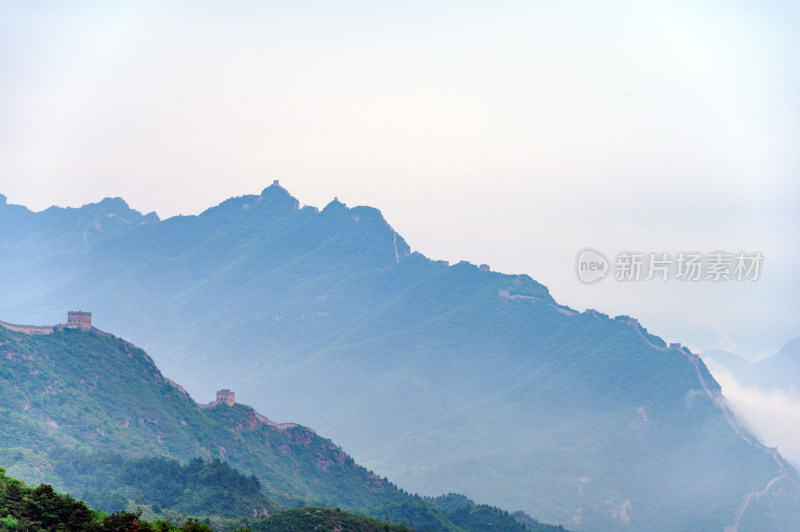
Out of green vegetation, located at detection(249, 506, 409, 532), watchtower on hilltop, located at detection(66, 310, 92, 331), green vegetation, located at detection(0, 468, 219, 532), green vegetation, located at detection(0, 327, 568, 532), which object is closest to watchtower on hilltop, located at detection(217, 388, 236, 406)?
green vegetation, located at detection(0, 327, 568, 532)

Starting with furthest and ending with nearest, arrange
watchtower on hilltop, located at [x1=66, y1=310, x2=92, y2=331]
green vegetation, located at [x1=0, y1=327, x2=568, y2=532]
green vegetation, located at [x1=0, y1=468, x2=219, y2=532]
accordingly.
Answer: watchtower on hilltop, located at [x1=66, y1=310, x2=92, y2=331] → green vegetation, located at [x1=0, y1=327, x2=568, y2=532] → green vegetation, located at [x1=0, y1=468, x2=219, y2=532]

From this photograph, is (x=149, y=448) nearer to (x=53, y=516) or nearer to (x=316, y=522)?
(x=316, y=522)

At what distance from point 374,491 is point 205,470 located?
4516 centimetres

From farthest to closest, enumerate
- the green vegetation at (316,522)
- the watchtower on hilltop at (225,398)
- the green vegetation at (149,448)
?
the watchtower on hilltop at (225,398) < the green vegetation at (149,448) < the green vegetation at (316,522)

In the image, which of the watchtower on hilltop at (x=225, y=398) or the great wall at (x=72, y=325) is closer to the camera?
the great wall at (x=72, y=325)

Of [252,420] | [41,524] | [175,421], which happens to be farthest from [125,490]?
[41,524]

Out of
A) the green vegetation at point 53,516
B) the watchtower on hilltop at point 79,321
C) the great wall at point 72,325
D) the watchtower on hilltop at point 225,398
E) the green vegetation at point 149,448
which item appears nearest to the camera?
the green vegetation at point 53,516

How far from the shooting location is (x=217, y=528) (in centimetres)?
12075

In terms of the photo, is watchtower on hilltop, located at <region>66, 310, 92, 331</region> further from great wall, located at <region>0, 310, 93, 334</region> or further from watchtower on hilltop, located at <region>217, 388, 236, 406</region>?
watchtower on hilltop, located at <region>217, 388, 236, 406</region>

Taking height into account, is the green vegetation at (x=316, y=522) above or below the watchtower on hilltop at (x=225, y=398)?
below

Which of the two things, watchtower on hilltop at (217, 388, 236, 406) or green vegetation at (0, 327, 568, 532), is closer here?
green vegetation at (0, 327, 568, 532)

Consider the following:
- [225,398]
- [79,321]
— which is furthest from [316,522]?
[225,398]

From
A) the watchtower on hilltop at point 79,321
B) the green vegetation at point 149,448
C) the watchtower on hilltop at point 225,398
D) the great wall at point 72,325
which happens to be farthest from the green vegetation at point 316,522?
the watchtower on hilltop at point 225,398

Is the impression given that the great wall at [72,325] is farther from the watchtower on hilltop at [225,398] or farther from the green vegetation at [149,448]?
the watchtower on hilltop at [225,398]
